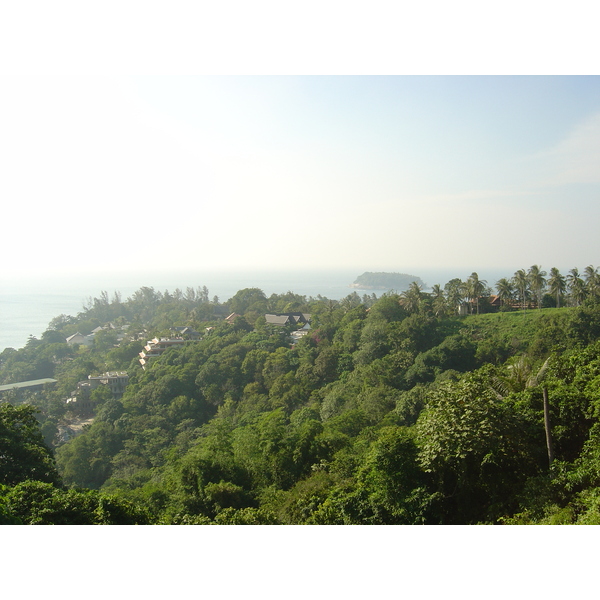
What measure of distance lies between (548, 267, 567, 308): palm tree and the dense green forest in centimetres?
8

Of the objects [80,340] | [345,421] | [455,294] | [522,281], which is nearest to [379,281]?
[455,294]

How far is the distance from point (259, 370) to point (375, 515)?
44.2ft

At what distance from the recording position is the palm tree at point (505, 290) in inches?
647

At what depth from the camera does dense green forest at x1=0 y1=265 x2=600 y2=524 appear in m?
4.41

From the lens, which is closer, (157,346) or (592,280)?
(592,280)

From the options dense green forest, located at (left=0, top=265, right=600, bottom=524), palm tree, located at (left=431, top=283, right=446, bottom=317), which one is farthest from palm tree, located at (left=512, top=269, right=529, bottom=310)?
palm tree, located at (left=431, top=283, right=446, bottom=317)

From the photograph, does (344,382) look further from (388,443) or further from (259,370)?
(388,443)

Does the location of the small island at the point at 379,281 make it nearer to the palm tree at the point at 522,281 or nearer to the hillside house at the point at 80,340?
the palm tree at the point at 522,281

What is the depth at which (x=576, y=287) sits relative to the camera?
1468cm

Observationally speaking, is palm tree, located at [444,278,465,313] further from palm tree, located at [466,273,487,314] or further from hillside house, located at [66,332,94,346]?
hillside house, located at [66,332,94,346]

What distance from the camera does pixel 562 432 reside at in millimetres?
4770

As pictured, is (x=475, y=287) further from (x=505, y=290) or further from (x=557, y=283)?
(x=557, y=283)

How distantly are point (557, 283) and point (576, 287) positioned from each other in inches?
27.9

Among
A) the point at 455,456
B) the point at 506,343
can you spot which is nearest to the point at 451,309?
the point at 506,343
